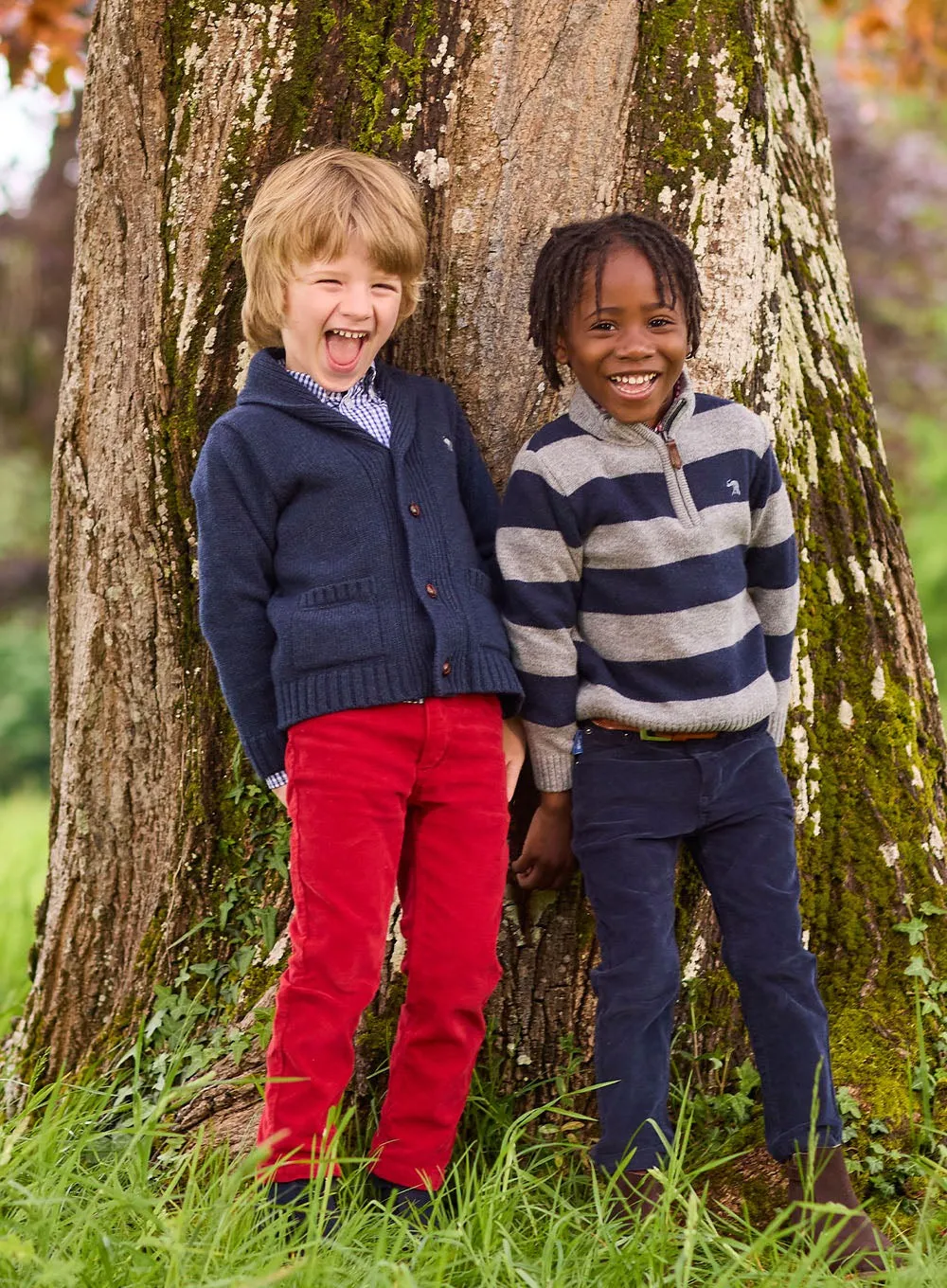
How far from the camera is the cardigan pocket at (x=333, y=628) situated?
2.48m

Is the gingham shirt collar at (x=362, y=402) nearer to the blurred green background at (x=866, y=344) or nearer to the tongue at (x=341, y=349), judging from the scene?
the tongue at (x=341, y=349)

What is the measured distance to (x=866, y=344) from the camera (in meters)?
12.9

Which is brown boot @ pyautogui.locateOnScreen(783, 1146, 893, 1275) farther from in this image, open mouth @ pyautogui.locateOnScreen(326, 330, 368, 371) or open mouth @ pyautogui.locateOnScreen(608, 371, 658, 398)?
open mouth @ pyautogui.locateOnScreen(326, 330, 368, 371)

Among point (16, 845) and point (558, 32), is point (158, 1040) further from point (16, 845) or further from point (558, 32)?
point (16, 845)

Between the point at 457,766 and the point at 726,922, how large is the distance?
0.60 meters

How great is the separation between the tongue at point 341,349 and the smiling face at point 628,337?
43 cm

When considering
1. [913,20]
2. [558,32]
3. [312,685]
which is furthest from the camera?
[913,20]

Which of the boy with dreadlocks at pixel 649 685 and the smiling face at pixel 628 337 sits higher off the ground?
the smiling face at pixel 628 337

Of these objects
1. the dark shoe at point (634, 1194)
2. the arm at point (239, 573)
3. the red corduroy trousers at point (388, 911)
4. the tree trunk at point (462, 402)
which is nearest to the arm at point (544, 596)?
the red corduroy trousers at point (388, 911)

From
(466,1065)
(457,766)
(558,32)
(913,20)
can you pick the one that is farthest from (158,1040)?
(913,20)

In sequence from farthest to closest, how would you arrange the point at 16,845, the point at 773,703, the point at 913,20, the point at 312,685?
the point at 913,20
the point at 16,845
the point at 773,703
the point at 312,685

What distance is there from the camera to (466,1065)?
2.59 m

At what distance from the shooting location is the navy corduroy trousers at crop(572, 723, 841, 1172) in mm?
2490

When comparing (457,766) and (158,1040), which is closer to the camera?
(457,766)
